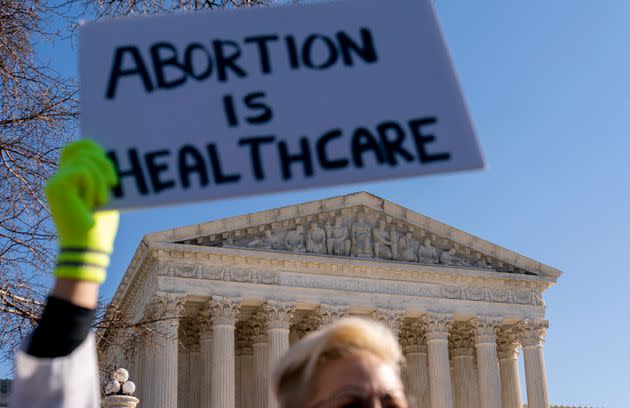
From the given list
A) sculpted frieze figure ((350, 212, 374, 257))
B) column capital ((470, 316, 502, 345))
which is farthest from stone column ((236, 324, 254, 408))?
column capital ((470, 316, 502, 345))

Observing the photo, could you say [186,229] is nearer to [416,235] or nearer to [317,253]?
[317,253]

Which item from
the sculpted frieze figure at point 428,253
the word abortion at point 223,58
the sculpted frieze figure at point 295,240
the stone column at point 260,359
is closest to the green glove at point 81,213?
the word abortion at point 223,58

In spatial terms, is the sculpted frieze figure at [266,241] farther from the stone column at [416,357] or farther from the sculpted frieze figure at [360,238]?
the stone column at [416,357]

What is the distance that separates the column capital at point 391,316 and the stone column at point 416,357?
263cm

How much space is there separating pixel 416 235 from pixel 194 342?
36.5 feet

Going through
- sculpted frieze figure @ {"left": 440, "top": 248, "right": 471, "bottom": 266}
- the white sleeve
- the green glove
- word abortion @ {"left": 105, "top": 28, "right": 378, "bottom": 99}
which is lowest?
the white sleeve

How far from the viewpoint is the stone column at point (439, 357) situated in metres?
42.0

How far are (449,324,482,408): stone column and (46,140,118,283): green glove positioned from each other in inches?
1783

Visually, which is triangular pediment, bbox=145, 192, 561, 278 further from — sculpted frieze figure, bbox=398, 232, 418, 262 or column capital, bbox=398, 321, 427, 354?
column capital, bbox=398, 321, 427, 354

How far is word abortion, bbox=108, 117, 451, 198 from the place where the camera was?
2.52 meters

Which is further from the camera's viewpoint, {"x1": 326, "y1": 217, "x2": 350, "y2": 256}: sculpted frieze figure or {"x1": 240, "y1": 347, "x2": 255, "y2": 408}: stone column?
{"x1": 240, "y1": 347, "x2": 255, "y2": 408}: stone column

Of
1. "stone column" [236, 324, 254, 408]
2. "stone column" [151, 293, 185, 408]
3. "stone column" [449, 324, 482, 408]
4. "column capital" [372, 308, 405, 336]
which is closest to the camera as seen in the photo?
"stone column" [151, 293, 185, 408]

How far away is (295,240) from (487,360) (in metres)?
10.2

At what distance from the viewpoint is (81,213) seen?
212 cm
